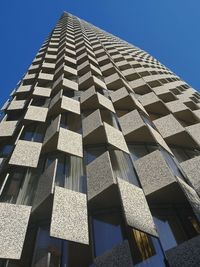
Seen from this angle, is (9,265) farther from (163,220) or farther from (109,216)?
(163,220)

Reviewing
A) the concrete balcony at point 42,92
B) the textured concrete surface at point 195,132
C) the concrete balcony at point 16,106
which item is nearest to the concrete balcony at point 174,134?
the textured concrete surface at point 195,132

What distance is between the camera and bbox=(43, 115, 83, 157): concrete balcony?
764cm

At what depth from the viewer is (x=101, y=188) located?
6.05 m

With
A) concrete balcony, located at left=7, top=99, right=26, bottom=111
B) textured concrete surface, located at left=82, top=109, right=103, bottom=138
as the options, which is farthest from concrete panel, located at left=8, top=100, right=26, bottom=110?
textured concrete surface, located at left=82, top=109, right=103, bottom=138

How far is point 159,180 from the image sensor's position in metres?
6.13

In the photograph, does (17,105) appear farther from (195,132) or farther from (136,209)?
(136,209)

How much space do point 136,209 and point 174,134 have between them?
3.99 metres

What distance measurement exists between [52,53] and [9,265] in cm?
1941

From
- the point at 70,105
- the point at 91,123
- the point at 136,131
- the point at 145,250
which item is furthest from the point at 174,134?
the point at 145,250

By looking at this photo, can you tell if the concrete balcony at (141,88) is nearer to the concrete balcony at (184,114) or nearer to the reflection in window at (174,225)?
the concrete balcony at (184,114)

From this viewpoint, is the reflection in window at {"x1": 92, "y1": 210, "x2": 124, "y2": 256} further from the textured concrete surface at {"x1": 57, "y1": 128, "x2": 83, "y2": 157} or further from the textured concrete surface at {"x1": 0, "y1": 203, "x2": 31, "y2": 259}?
the textured concrete surface at {"x1": 57, "y1": 128, "x2": 83, "y2": 157}

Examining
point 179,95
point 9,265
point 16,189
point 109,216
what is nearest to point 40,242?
point 9,265

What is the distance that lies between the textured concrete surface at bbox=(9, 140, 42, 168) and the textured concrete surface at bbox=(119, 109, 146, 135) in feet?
8.82

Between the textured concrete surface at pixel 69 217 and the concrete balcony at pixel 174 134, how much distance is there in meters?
3.91
